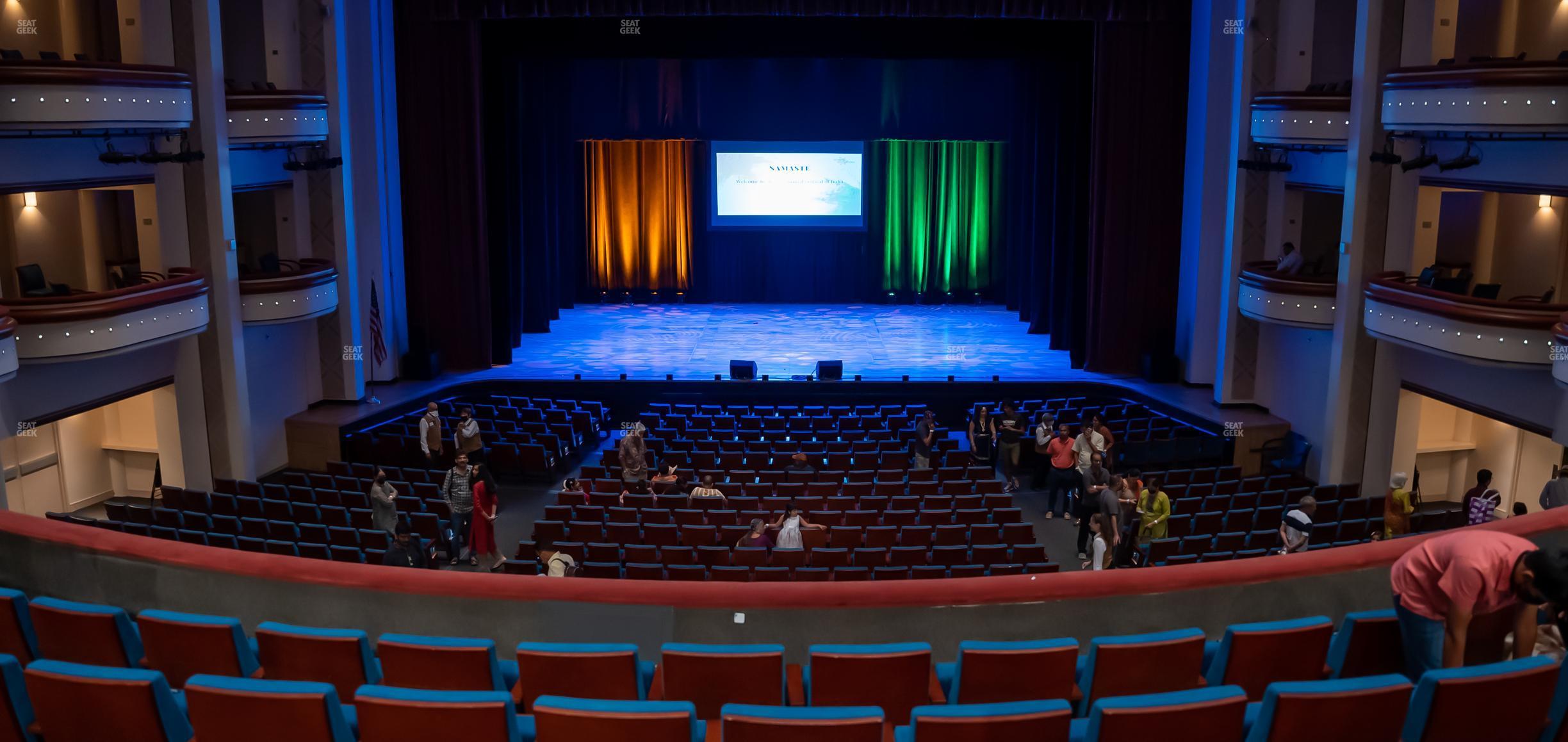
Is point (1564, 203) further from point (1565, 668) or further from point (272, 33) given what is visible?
point (272, 33)

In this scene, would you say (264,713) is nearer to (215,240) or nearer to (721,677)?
(721,677)

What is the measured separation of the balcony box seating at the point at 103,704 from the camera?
4.22 metres

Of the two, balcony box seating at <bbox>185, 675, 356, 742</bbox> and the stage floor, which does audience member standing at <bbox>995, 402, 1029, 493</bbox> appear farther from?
balcony box seating at <bbox>185, 675, 356, 742</bbox>

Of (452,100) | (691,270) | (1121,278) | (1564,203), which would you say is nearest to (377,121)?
(452,100)

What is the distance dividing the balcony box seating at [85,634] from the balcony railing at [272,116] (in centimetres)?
1471

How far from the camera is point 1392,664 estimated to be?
4.98 metres

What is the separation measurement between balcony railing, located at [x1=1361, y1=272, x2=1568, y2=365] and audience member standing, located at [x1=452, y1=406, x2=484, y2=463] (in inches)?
467

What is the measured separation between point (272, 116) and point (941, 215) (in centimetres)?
1722

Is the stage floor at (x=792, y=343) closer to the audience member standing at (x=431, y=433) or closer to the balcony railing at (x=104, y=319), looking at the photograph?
the audience member standing at (x=431, y=433)

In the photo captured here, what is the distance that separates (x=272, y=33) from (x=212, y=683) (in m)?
18.2

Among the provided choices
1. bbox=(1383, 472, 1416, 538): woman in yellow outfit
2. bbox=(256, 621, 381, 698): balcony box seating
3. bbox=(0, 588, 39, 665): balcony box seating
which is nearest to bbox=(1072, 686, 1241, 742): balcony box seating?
bbox=(256, 621, 381, 698): balcony box seating

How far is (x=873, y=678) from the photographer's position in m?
4.66

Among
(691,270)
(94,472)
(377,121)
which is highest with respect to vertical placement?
(377,121)

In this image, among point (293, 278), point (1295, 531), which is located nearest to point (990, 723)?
point (1295, 531)
